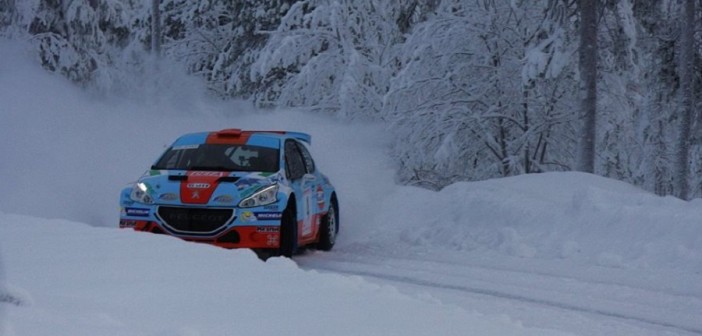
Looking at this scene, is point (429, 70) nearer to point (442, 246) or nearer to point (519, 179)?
point (519, 179)

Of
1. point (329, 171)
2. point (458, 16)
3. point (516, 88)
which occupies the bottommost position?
point (329, 171)

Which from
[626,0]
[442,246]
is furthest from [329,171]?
[626,0]

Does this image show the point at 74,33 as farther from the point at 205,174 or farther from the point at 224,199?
the point at 224,199

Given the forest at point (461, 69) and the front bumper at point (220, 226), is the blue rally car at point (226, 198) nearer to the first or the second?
the front bumper at point (220, 226)

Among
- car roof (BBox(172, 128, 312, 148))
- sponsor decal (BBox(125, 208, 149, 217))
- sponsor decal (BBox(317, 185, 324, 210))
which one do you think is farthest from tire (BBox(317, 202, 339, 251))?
sponsor decal (BBox(125, 208, 149, 217))

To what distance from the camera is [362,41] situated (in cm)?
2469

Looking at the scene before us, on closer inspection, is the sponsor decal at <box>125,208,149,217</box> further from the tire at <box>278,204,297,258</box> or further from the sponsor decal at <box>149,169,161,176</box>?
the tire at <box>278,204,297,258</box>

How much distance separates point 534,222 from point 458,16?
Result: 891cm

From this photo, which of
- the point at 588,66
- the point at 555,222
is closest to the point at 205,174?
the point at 555,222

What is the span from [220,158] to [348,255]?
2.05m

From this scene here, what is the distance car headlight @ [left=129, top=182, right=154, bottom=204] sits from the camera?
10016 millimetres

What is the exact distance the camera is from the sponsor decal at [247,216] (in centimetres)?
980

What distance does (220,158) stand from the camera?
1095 centimetres

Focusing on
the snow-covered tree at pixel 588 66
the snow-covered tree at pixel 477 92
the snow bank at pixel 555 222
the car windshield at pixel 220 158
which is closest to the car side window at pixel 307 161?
the car windshield at pixel 220 158
